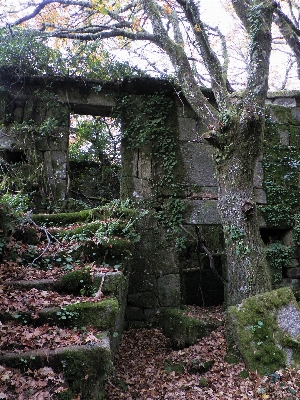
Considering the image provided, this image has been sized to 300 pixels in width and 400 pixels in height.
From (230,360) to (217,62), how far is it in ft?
13.8

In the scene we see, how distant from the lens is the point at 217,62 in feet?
17.8

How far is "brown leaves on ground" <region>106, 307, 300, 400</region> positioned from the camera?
3.27 m

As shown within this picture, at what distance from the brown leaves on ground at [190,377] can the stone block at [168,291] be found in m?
1.03

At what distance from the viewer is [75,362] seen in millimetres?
2328

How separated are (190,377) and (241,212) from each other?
6.70 feet

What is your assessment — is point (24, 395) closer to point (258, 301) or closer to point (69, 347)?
point (69, 347)

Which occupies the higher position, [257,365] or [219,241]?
[219,241]

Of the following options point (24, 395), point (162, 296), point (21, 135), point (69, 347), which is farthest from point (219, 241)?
point (24, 395)

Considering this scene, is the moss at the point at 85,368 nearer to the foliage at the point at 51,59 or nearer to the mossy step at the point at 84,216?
the mossy step at the point at 84,216

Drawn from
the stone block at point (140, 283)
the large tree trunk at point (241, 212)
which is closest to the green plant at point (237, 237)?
the large tree trunk at point (241, 212)

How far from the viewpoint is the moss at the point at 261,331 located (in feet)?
11.3

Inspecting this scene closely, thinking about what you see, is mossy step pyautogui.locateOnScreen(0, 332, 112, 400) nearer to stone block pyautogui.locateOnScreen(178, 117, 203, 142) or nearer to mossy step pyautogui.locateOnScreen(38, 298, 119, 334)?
mossy step pyautogui.locateOnScreen(38, 298, 119, 334)

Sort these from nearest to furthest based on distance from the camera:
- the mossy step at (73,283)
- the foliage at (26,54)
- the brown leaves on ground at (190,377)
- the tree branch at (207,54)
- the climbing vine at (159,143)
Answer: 1. the mossy step at (73,283)
2. the brown leaves on ground at (190,377)
3. the tree branch at (207,54)
4. the foliage at (26,54)
5. the climbing vine at (159,143)

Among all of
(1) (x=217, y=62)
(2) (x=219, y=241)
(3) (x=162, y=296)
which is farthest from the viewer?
(2) (x=219, y=241)
